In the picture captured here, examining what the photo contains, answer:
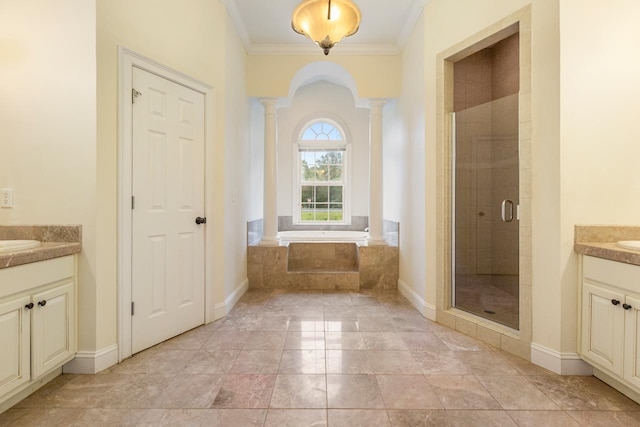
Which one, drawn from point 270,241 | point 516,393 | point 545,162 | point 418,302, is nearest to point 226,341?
point 270,241

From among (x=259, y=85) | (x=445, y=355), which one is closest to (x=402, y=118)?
(x=259, y=85)

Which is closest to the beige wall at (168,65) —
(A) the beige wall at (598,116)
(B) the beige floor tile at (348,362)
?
(B) the beige floor tile at (348,362)

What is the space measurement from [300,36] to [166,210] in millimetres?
2496

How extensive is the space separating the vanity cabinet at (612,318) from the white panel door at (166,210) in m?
2.78

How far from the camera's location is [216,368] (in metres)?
1.98

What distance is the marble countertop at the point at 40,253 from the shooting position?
154 cm

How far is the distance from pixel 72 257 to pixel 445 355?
2.56 metres

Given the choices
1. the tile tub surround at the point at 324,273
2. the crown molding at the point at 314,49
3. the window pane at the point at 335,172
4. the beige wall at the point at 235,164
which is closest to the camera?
the beige wall at the point at 235,164

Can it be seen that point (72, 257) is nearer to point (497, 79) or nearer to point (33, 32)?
point (33, 32)

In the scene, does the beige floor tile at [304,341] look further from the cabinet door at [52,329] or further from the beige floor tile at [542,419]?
the cabinet door at [52,329]

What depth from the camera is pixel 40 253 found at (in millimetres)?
1678

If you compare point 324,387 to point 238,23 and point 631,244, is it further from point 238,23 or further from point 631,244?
point 238,23

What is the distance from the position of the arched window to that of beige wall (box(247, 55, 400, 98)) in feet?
6.58

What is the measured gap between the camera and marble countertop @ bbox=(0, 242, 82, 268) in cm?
154
